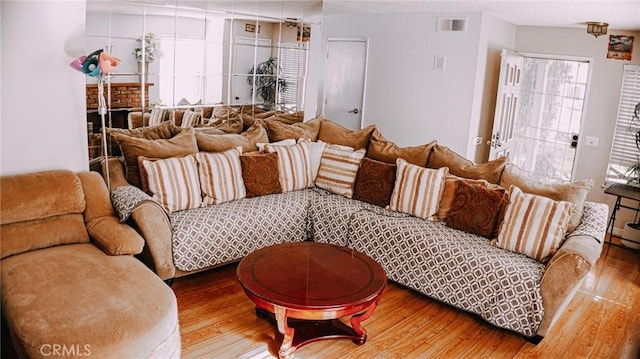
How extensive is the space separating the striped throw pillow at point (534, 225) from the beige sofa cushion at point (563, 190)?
0.09m

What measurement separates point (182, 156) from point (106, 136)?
60cm

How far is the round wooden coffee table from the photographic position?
8.77ft

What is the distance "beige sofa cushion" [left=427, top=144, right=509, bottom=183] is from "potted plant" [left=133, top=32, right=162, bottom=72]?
243 centimetres

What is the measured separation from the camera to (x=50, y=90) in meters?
3.26

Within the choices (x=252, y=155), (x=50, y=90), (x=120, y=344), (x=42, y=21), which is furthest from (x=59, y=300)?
(x=252, y=155)

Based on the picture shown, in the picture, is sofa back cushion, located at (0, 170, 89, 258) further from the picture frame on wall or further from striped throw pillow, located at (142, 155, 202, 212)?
the picture frame on wall

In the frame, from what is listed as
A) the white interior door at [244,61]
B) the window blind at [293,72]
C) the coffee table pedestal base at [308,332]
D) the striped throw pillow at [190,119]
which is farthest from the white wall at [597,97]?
the striped throw pillow at [190,119]

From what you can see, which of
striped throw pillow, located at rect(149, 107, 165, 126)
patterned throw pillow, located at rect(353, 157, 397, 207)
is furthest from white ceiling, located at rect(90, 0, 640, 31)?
patterned throw pillow, located at rect(353, 157, 397, 207)

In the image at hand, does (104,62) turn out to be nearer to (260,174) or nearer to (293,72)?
(260,174)

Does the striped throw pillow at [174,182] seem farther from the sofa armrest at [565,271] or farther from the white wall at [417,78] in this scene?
the white wall at [417,78]

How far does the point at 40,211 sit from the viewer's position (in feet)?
9.73

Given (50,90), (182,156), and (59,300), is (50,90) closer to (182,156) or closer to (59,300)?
(182,156)

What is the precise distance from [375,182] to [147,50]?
2162mm

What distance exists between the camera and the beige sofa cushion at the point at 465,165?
12.5 ft
